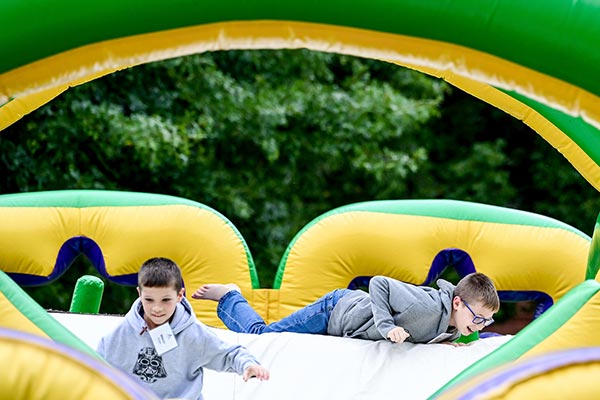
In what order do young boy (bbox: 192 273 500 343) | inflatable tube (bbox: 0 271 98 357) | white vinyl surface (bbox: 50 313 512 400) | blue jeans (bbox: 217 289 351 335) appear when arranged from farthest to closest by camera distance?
blue jeans (bbox: 217 289 351 335) → young boy (bbox: 192 273 500 343) → white vinyl surface (bbox: 50 313 512 400) → inflatable tube (bbox: 0 271 98 357)

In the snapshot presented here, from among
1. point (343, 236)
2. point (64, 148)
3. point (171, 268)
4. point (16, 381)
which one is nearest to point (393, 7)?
point (16, 381)

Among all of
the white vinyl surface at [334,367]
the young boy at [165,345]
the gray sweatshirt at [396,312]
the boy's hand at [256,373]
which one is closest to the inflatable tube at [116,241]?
the white vinyl surface at [334,367]

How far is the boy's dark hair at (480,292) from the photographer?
3303 mm

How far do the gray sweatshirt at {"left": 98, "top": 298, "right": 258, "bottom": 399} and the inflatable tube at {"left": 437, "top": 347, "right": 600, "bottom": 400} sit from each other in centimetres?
142

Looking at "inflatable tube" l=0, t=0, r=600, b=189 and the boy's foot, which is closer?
"inflatable tube" l=0, t=0, r=600, b=189

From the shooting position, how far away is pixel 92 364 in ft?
4.81

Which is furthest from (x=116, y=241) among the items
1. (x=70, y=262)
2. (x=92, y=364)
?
(x=92, y=364)

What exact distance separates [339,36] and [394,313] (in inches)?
72.0

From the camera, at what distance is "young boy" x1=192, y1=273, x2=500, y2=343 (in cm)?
334

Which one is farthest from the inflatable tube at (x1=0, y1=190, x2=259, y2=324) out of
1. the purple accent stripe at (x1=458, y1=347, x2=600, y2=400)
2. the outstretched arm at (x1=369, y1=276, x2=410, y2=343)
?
the purple accent stripe at (x1=458, y1=347, x2=600, y2=400)

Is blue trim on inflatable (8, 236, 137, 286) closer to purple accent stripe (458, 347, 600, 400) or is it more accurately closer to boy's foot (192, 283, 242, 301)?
boy's foot (192, 283, 242, 301)

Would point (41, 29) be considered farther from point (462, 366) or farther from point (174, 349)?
Answer: point (462, 366)

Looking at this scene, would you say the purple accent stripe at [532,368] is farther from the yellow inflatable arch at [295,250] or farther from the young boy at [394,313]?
the yellow inflatable arch at [295,250]

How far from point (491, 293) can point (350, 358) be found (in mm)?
514
